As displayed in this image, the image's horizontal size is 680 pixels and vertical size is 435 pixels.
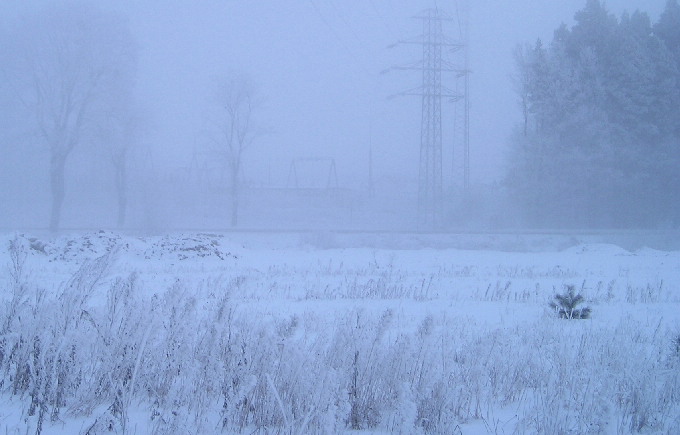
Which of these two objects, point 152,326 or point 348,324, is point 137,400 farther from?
point 348,324

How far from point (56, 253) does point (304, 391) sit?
17.9m

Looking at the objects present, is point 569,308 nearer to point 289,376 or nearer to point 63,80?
point 289,376

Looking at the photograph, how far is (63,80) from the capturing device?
3169cm

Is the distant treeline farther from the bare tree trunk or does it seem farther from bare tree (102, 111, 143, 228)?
the bare tree trunk

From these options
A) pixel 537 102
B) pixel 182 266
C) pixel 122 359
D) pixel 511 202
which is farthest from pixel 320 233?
pixel 122 359

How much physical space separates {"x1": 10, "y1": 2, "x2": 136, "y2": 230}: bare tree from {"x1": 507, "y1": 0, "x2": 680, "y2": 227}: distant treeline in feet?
82.6

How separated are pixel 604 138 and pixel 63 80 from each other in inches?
1243

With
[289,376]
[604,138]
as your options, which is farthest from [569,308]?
[604,138]

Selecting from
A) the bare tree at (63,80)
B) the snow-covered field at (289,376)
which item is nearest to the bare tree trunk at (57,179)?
the bare tree at (63,80)

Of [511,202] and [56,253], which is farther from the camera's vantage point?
[511,202]

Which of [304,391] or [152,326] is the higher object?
[152,326]

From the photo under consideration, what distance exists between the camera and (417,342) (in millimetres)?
5141

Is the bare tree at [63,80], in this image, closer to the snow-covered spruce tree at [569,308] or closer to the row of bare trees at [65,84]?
the row of bare trees at [65,84]

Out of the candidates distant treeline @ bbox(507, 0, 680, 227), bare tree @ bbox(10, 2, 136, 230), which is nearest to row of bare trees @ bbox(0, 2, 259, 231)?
bare tree @ bbox(10, 2, 136, 230)
